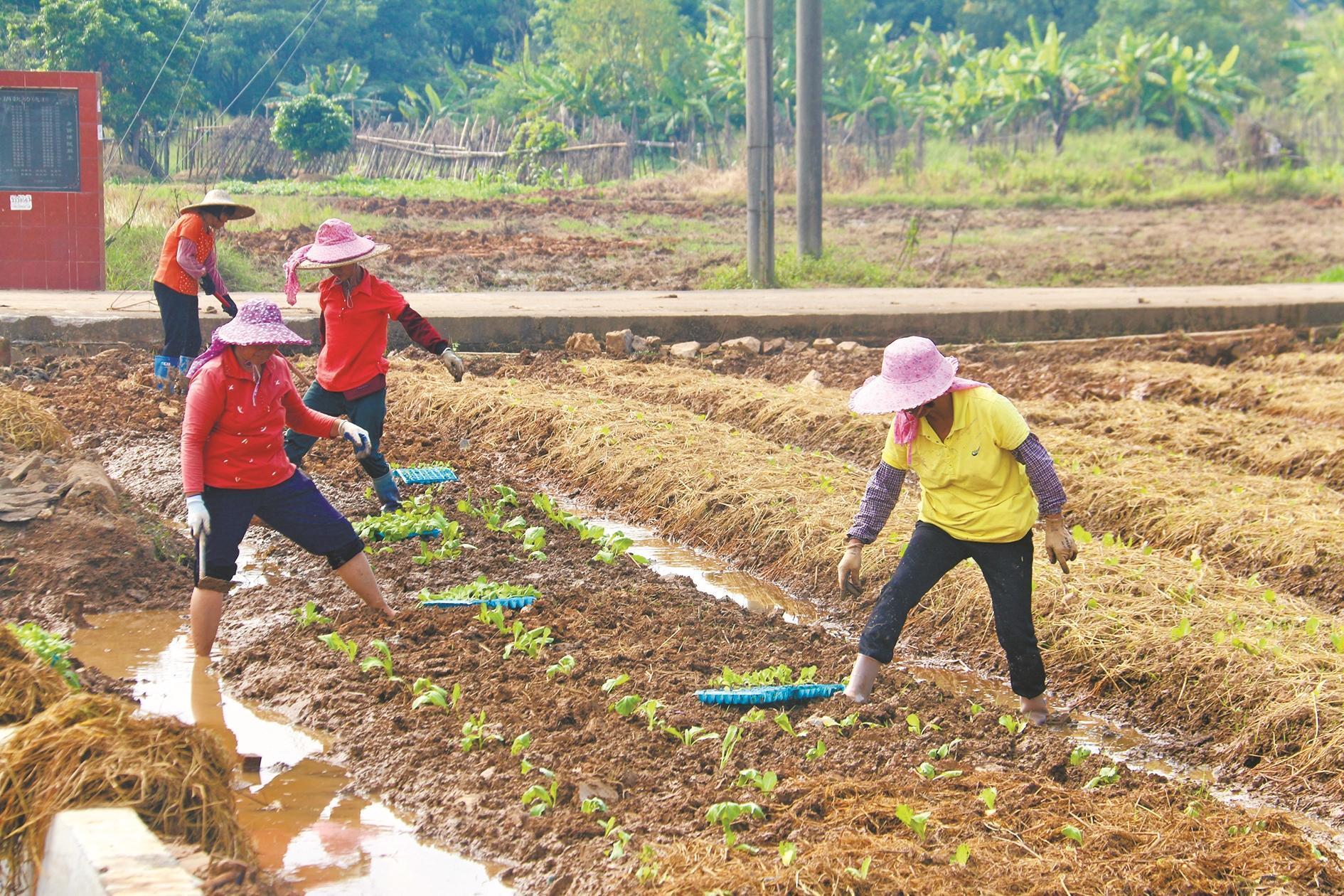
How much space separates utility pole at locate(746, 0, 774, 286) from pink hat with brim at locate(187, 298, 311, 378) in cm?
1151

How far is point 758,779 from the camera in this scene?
14.0 feet

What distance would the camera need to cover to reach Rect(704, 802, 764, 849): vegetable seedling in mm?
4035

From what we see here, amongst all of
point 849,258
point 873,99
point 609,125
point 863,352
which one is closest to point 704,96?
point 873,99

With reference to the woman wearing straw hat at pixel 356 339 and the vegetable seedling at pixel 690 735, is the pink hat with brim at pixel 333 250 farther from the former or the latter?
the vegetable seedling at pixel 690 735

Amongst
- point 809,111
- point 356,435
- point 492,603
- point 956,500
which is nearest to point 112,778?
point 356,435

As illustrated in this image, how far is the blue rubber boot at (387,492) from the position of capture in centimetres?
774

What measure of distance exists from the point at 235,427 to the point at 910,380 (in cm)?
267

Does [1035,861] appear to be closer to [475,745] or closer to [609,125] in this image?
[475,745]

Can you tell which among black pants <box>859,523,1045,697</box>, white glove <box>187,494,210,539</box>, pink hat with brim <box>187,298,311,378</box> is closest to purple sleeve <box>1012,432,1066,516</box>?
black pants <box>859,523,1045,697</box>

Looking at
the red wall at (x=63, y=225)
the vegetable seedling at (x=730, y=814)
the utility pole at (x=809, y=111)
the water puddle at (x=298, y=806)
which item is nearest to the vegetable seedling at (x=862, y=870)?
the vegetable seedling at (x=730, y=814)

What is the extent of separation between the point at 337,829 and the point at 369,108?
125 ft

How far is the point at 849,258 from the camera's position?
20109 millimetres

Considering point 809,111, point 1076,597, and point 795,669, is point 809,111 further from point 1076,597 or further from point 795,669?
point 795,669

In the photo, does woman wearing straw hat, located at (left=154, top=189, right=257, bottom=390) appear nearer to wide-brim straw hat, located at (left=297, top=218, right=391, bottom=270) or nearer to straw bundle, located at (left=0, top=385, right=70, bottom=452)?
straw bundle, located at (left=0, top=385, right=70, bottom=452)
